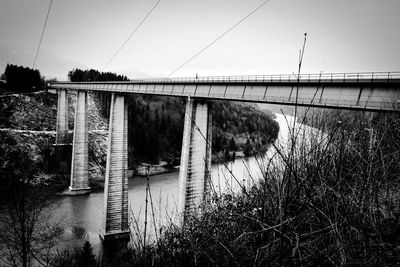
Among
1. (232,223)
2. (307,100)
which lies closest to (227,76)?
(307,100)

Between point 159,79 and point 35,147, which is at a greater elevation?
point 159,79

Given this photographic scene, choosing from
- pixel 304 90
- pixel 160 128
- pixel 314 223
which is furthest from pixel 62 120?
pixel 314 223

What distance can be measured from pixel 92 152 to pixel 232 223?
154 ft

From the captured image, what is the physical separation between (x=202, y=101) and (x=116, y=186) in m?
10.7

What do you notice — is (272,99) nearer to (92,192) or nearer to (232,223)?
(232,223)

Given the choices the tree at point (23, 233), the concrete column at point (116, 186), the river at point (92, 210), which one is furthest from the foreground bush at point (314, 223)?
the concrete column at point (116, 186)

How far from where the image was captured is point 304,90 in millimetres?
10750

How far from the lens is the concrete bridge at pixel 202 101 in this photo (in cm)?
877

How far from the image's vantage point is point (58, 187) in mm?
34031

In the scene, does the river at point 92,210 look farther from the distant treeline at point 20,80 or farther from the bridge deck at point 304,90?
the distant treeline at point 20,80

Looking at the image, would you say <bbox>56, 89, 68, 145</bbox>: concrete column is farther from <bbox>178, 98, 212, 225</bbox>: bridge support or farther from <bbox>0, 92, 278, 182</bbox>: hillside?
<bbox>178, 98, 212, 225</bbox>: bridge support

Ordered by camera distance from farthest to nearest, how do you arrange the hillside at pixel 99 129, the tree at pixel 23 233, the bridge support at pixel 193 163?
1. the hillside at pixel 99 129
2. the bridge support at pixel 193 163
3. the tree at pixel 23 233

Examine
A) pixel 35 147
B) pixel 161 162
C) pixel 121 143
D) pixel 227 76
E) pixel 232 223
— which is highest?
pixel 227 76

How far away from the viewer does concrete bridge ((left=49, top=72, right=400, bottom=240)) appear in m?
8.77
